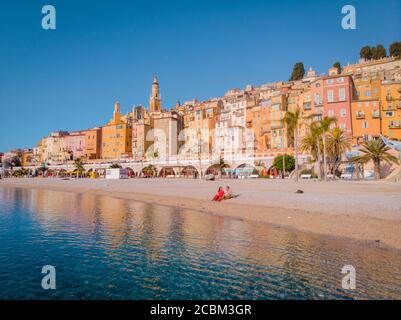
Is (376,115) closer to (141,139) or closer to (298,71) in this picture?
(298,71)

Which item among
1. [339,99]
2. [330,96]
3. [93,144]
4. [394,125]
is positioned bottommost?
[394,125]

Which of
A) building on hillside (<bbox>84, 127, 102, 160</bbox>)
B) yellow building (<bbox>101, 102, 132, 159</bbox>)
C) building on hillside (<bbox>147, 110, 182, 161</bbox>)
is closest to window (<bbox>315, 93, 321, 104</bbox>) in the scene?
building on hillside (<bbox>147, 110, 182, 161</bbox>)

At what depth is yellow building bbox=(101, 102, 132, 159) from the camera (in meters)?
124

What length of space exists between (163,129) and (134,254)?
4392 inches

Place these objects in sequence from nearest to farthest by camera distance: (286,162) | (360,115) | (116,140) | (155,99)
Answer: (286,162), (360,115), (116,140), (155,99)

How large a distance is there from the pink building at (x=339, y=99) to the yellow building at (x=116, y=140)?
250 ft

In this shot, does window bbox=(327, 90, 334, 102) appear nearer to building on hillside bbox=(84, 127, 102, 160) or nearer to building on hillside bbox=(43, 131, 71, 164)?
building on hillside bbox=(84, 127, 102, 160)

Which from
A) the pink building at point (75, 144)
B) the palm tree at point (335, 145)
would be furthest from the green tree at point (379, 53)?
the pink building at point (75, 144)

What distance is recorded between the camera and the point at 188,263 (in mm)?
9508

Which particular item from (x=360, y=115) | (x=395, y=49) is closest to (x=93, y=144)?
(x=360, y=115)

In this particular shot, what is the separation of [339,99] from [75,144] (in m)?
110

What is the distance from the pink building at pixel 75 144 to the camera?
13550 cm
